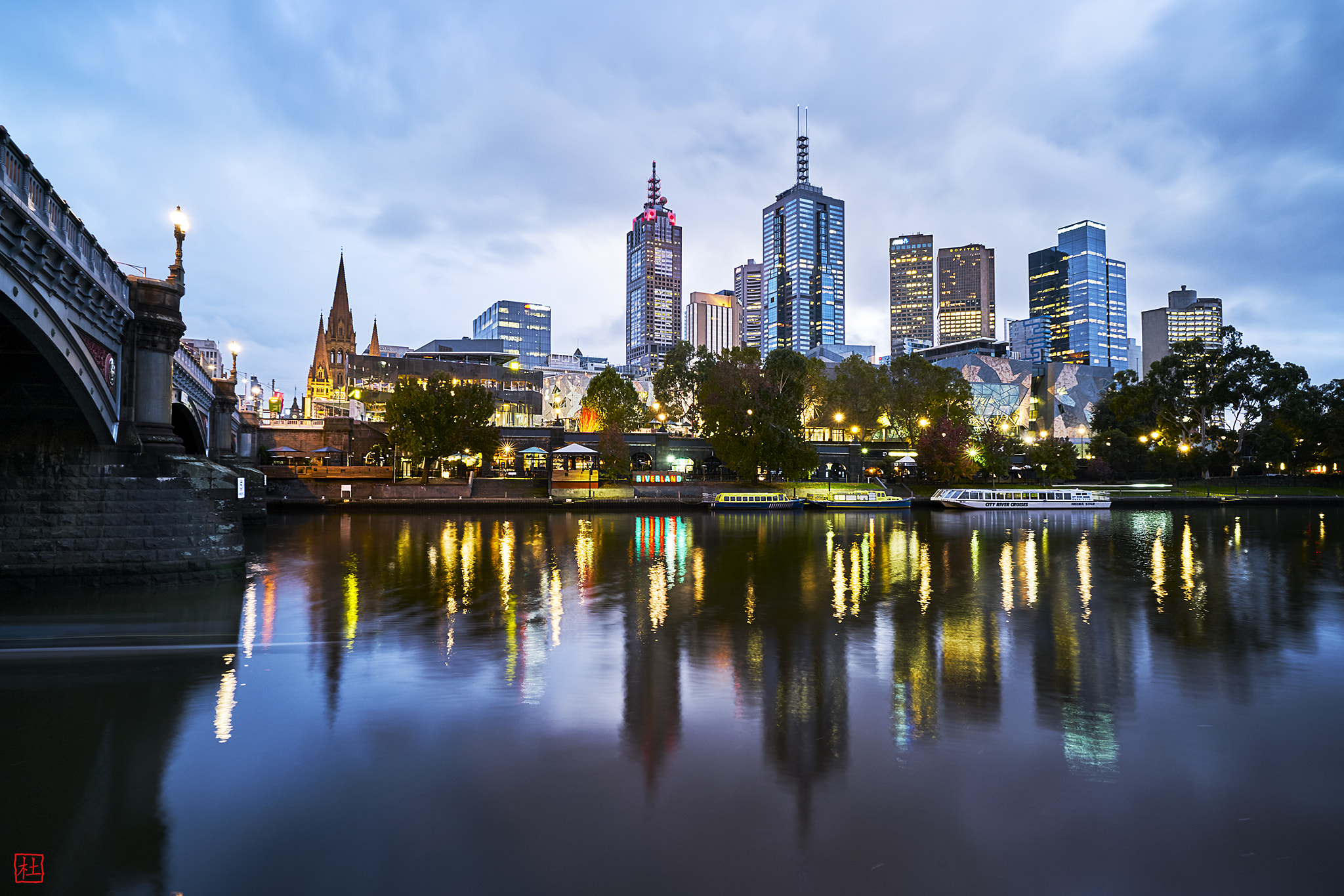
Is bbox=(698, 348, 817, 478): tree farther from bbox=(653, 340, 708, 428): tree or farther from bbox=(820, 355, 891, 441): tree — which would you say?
bbox=(653, 340, 708, 428): tree

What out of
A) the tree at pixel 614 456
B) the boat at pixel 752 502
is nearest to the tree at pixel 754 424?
the boat at pixel 752 502

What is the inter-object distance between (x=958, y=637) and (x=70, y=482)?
993 inches

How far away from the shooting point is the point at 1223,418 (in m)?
88.2

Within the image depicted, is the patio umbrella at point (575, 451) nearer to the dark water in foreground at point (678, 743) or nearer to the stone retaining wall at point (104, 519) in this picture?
the stone retaining wall at point (104, 519)

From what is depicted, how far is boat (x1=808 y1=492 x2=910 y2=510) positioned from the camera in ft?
203

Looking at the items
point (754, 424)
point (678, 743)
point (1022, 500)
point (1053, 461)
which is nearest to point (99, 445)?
point (678, 743)

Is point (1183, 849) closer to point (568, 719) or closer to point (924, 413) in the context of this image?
point (568, 719)

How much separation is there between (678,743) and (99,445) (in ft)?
67.9

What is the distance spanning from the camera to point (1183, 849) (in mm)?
7152

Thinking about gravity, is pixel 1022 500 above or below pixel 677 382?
below

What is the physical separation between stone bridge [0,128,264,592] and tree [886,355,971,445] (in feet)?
278

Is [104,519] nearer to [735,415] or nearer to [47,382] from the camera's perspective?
[47,382]

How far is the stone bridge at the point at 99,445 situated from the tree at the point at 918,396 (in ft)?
278

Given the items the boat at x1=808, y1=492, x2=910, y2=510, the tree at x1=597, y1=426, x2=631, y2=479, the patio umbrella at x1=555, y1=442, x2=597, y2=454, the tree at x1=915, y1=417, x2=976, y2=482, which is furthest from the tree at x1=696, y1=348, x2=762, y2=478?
the tree at x1=915, y1=417, x2=976, y2=482
